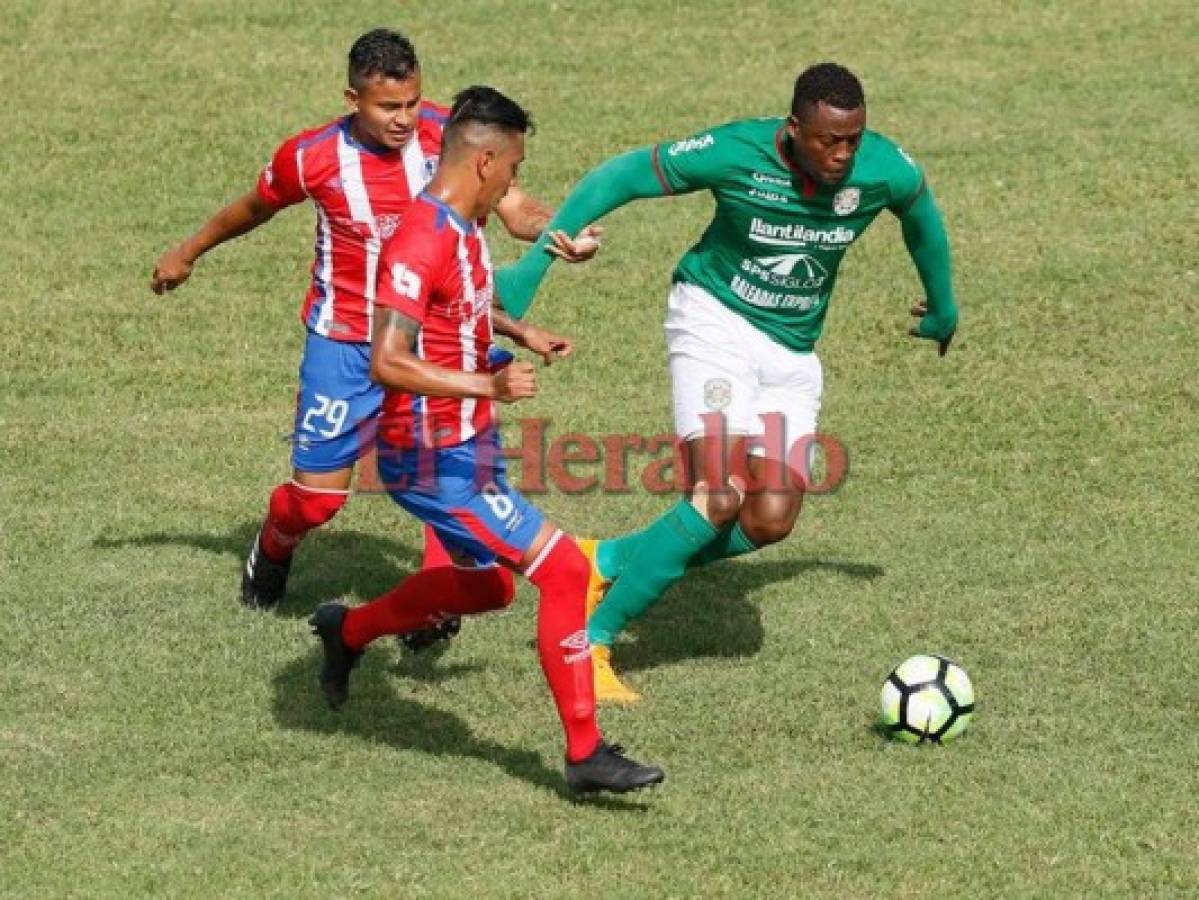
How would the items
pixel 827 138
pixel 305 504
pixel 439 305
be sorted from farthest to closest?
pixel 305 504
pixel 827 138
pixel 439 305

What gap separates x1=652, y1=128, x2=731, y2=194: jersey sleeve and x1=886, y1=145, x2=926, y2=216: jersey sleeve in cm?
71

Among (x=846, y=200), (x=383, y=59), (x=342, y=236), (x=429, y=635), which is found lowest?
(x=429, y=635)

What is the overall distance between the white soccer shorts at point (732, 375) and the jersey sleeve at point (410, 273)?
207 cm

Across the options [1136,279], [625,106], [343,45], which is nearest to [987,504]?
[1136,279]

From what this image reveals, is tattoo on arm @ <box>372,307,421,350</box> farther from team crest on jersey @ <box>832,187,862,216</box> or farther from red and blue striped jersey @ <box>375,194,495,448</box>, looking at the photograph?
team crest on jersey @ <box>832,187,862,216</box>

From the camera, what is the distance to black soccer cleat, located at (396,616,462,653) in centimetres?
1009

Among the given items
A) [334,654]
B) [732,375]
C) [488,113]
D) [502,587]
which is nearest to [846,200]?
[732,375]

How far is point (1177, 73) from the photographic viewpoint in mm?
18422

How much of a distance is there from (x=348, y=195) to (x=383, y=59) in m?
0.72

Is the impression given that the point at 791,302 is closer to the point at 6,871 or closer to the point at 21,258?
the point at 6,871

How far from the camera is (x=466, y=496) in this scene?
8.62 m

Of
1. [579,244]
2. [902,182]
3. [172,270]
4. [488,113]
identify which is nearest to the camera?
[488,113]

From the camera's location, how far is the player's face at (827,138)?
31.1 ft

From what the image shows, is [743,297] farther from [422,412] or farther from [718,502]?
[422,412]
